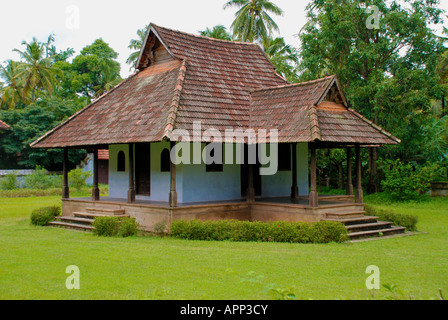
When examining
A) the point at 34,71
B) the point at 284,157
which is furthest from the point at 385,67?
the point at 34,71

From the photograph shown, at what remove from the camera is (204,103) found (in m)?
15.5

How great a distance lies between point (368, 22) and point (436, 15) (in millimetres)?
3231

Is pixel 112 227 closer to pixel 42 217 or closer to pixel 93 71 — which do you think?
pixel 42 217

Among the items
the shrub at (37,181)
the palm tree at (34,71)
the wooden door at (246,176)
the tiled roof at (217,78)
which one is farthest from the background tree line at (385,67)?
the palm tree at (34,71)

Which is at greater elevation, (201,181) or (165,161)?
(165,161)

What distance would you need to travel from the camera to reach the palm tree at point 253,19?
36281mm

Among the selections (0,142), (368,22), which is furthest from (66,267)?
(0,142)

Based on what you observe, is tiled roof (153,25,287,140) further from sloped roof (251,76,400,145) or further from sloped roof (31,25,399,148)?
sloped roof (251,76,400,145)

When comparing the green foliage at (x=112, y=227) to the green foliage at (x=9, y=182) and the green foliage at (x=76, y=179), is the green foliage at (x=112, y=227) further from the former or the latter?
the green foliage at (x=9, y=182)

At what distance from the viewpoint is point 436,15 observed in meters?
22.4

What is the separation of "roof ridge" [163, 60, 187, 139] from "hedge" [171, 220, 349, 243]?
249 centimetres

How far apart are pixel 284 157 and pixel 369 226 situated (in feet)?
15.1

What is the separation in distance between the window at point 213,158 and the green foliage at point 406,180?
1064 cm

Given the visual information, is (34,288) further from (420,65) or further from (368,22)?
(420,65)
